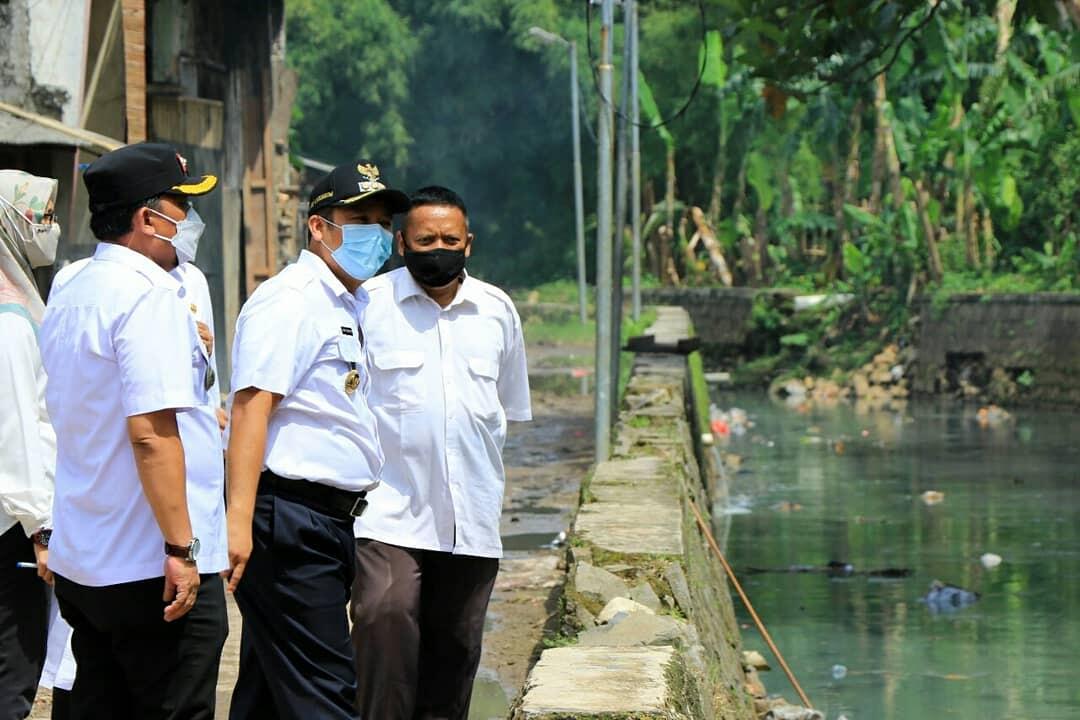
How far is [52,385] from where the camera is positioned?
12.9ft

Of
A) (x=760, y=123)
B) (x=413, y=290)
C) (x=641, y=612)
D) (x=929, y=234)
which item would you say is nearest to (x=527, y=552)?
(x=641, y=612)

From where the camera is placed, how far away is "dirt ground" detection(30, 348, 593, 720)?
708cm

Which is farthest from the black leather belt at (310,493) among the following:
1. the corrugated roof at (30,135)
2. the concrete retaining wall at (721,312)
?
the concrete retaining wall at (721,312)

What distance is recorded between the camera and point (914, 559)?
14.1 metres

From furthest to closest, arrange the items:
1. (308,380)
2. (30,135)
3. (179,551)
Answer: (30,135)
(308,380)
(179,551)

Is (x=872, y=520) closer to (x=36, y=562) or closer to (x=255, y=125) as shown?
(x=255, y=125)

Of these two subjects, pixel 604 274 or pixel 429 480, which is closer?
pixel 429 480

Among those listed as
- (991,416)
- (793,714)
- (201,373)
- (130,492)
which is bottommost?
(991,416)

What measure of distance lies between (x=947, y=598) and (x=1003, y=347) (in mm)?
16346

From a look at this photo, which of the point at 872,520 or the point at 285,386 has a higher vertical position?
the point at 285,386

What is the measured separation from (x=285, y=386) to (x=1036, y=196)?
27335 millimetres

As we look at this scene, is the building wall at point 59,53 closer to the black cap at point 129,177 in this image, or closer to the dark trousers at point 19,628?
the dark trousers at point 19,628

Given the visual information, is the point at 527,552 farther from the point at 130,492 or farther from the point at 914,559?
the point at 130,492

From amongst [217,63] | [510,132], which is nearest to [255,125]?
[217,63]
